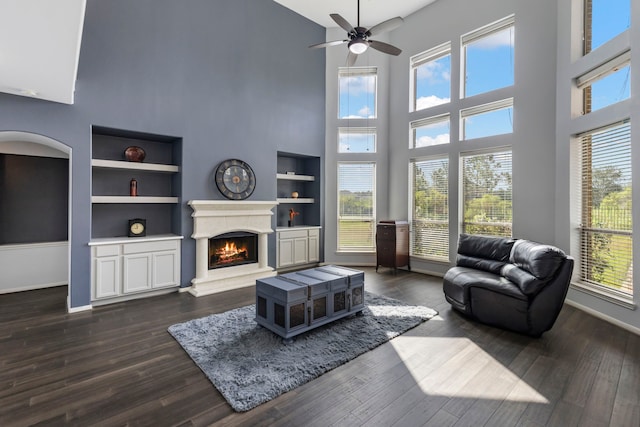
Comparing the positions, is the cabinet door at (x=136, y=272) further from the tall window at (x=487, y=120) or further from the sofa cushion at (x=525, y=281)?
the tall window at (x=487, y=120)

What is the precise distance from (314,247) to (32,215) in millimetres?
4834

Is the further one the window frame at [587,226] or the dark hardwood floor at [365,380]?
the window frame at [587,226]

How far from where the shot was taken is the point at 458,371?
8.36 feet

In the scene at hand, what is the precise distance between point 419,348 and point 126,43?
17.7 feet

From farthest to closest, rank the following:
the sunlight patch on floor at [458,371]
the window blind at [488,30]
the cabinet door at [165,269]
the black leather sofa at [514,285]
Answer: the window blind at [488,30], the cabinet door at [165,269], the black leather sofa at [514,285], the sunlight patch on floor at [458,371]

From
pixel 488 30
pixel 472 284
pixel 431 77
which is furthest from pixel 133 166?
pixel 488 30

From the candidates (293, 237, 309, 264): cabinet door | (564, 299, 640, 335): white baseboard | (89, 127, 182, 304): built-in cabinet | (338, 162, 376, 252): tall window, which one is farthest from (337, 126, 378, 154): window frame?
(564, 299, 640, 335): white baseboard

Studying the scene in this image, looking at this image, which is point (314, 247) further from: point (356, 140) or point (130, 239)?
point (130, 239)

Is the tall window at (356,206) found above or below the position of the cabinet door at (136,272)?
above

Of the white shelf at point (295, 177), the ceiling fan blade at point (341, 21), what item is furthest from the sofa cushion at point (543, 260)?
the white shelf at point (295, 177)

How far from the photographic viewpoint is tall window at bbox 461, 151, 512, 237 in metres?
5.07

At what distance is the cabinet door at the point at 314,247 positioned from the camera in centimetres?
654

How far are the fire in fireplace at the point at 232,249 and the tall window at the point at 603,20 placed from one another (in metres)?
5.71

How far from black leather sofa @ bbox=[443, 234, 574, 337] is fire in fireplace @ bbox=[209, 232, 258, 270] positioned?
3.35 m
